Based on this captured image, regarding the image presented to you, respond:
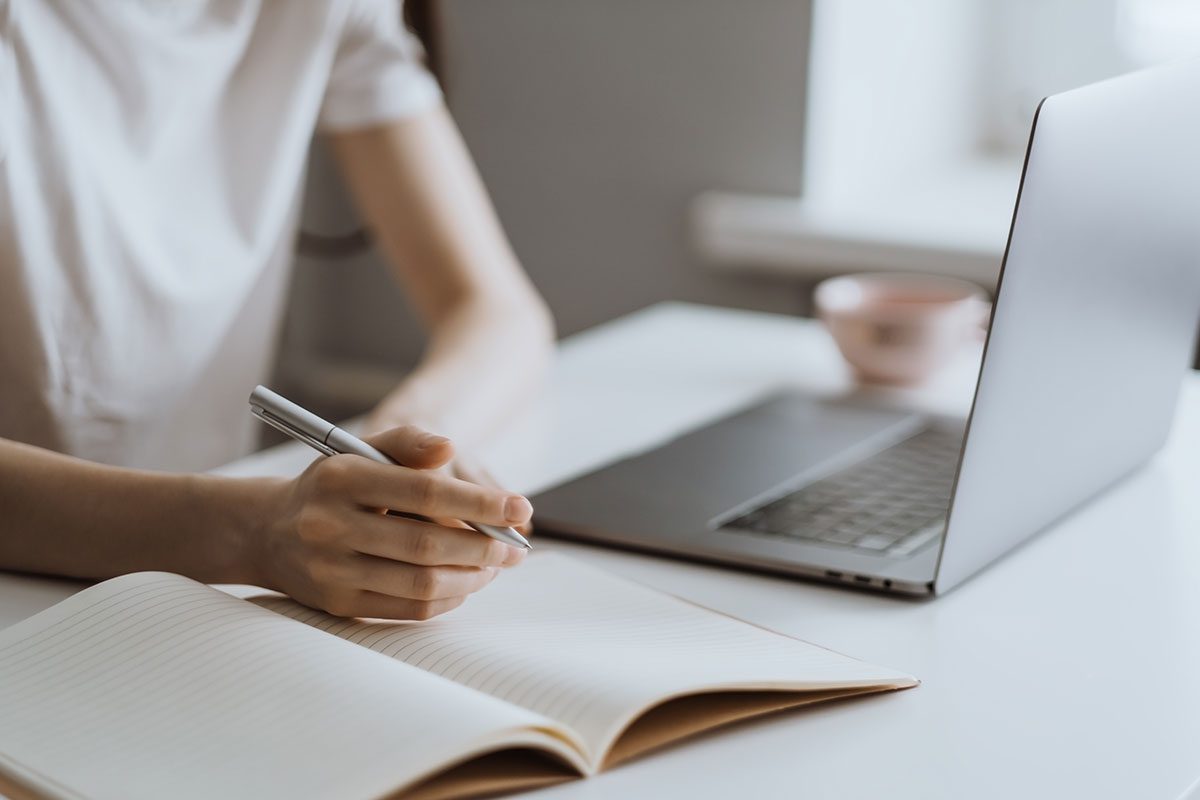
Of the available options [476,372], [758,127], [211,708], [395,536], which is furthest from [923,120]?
[211,708]

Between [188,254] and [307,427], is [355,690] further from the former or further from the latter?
[188,254]

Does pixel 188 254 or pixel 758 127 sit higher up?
pixel 758 127

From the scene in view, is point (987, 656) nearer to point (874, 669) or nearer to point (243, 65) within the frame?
point (874, 669)

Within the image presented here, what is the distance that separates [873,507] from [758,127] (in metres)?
1.12

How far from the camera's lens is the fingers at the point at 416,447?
2.22 ft

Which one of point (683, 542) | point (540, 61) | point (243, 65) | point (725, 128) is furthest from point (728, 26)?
point (683, 542)

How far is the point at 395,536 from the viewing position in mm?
658

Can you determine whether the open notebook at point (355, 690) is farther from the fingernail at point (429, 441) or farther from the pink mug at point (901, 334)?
the pink mug at point (901, 334)

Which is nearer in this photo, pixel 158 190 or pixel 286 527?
pixel 286 527

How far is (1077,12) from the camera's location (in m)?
1.95

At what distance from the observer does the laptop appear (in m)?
0.71

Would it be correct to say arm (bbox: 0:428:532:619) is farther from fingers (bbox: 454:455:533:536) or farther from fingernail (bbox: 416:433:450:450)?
fingers (bbox: 454:455:533:536)

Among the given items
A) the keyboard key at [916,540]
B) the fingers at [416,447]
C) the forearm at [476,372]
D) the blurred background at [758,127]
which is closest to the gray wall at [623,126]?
the blurred background at [758,127]

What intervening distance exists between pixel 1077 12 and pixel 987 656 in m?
1.49
